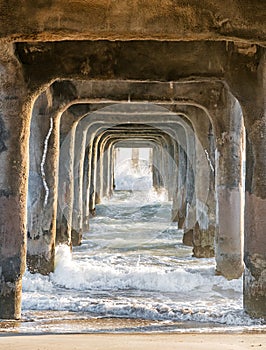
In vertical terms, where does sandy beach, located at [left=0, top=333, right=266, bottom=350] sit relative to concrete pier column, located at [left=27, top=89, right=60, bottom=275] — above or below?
below

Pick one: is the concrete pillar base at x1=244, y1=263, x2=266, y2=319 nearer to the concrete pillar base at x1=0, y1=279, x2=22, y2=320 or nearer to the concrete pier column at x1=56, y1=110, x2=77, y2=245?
the concrete pillar base at x1=0, y1=279, x2=22, y2=320

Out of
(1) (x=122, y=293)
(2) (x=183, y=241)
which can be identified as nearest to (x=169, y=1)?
(1) (x=122, y=293)

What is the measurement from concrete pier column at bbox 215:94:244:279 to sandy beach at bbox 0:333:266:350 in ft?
14.5

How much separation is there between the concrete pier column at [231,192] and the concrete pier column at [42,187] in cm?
254

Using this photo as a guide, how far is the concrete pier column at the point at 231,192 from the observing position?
929 centimetres

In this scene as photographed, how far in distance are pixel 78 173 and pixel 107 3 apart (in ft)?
25.4

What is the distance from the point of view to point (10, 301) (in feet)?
21.0

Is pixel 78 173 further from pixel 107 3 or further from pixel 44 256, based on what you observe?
pixel 107 3

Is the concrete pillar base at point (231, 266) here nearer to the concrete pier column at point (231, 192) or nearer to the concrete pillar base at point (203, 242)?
the concrete pier column at point (231, 192)

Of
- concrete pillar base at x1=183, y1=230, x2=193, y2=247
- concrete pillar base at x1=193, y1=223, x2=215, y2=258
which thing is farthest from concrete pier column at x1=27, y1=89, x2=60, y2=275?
concrete pillar base at x1=183, y1=230, x2=193, y2=247

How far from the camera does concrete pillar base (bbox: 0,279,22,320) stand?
6367 millimetres

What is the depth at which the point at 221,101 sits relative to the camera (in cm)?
959

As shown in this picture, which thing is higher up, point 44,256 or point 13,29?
point 13,29

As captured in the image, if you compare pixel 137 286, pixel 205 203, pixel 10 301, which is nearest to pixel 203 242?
pixel 205 203
